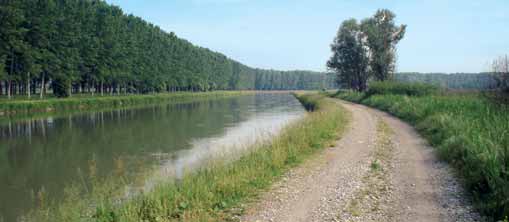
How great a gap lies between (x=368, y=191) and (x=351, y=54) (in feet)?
204

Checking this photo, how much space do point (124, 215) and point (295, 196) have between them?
362 centimetres

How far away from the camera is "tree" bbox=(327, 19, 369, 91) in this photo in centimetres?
6612

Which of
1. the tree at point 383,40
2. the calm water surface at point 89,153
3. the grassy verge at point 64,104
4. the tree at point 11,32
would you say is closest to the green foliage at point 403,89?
the tree at point 383,40

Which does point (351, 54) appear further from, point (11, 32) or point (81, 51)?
point (11, 32)

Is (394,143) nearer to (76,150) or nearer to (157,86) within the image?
(76,150)

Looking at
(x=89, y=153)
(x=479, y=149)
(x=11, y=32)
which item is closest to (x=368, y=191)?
(x=479, y=149)

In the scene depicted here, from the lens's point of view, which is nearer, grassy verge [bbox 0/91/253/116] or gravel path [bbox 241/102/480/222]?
gravel path [bbox 241/102/480/222]

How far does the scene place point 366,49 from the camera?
2613 inches

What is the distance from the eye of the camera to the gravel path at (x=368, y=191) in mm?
7102

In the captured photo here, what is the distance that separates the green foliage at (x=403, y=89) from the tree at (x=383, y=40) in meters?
9.78

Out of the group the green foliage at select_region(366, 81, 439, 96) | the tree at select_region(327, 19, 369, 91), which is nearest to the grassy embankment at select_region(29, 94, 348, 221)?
the green foliage at select_region(366, 81, 439, 96)

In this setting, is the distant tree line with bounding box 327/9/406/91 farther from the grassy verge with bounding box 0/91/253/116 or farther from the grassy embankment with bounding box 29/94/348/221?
the grassy embankment with bounding box 29/94/348/221

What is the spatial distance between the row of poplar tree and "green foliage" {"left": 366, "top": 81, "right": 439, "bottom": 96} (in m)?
41.1

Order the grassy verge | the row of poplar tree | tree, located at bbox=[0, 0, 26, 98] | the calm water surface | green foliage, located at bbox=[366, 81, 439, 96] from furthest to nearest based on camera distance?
the row of poplar tree < tree, located at bbox=[0, 0, 26, 98] < green foliage, located at bbox=[366, 81, 439, 96] < the grassy verge < the calm water surface
